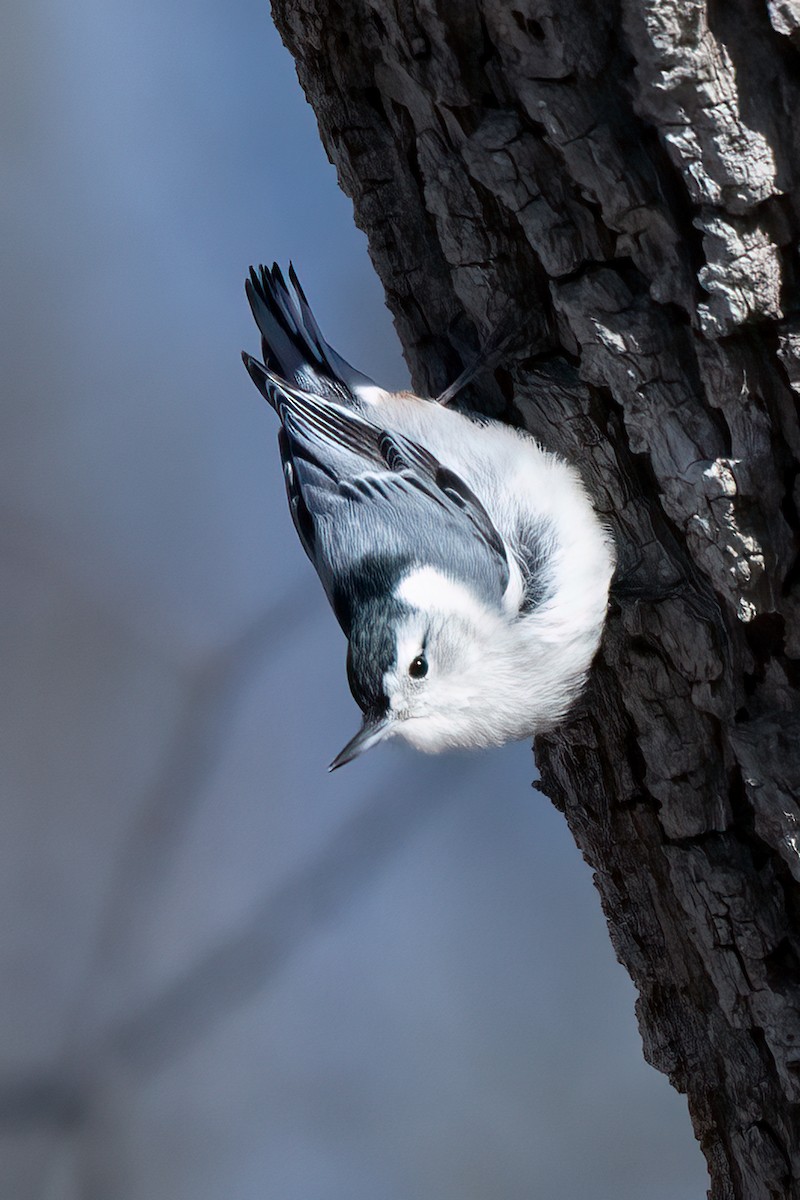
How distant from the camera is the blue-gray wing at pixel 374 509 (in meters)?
0.71

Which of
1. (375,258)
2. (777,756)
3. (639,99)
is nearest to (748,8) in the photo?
(639,99)

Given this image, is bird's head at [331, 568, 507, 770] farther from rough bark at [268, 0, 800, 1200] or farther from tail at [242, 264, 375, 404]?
tail at [242, 264, 375, 404]

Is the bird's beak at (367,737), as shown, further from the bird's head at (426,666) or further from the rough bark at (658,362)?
the rough bark at (658,362)

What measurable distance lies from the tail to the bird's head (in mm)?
251

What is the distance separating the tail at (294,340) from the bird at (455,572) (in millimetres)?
98

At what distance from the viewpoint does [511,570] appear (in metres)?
0.73

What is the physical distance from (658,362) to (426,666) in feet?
0.84

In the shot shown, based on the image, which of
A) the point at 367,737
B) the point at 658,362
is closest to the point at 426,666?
the point at 367,737

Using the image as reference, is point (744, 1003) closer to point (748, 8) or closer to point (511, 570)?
point (511, 570)

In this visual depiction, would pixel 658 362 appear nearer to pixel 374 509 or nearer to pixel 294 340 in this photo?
pixel 374 509

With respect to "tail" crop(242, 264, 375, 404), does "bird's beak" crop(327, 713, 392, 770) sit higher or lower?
lower

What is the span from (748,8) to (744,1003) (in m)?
0.65

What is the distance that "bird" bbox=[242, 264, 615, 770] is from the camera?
693 mm

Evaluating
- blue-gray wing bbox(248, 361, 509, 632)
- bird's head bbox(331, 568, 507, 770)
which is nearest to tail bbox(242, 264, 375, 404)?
blue-gray wing bbox(248, 361, 509, 632)
